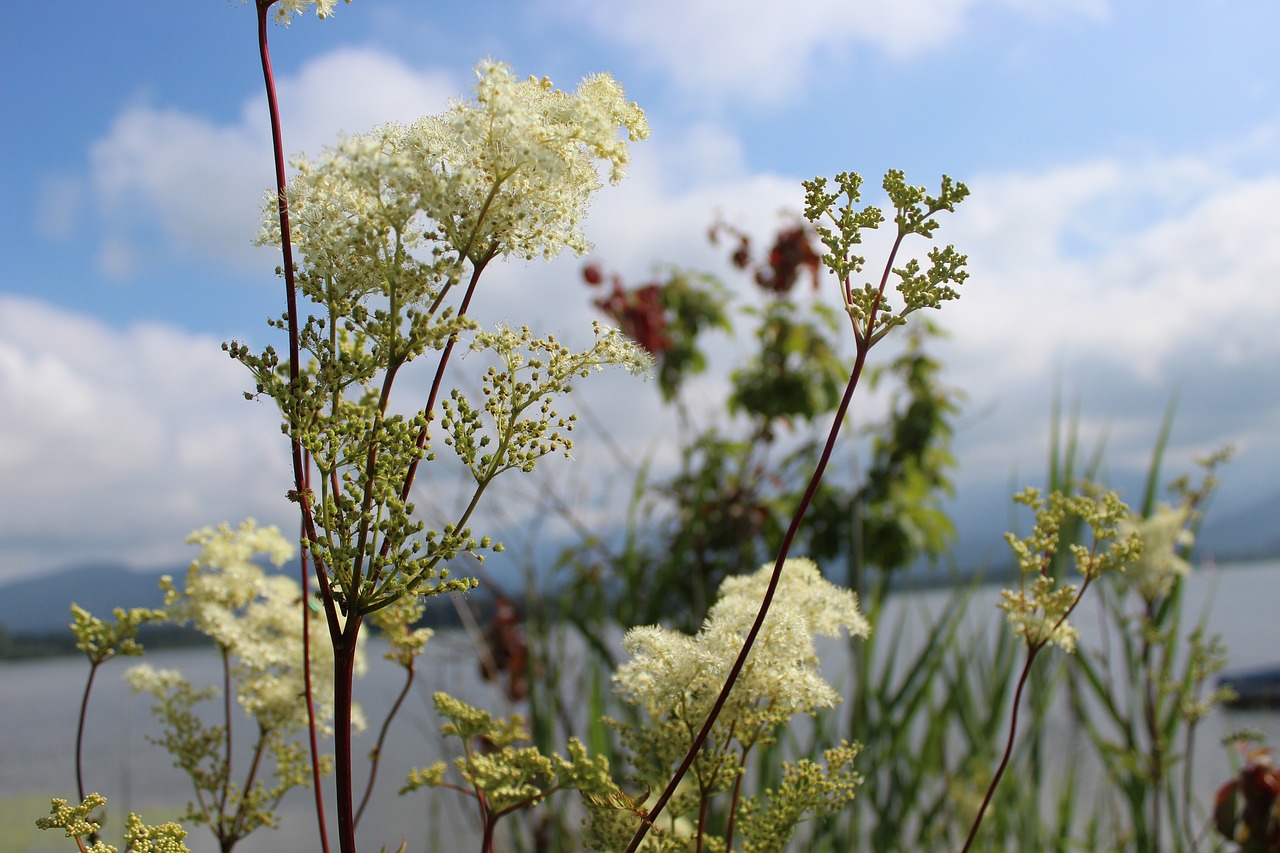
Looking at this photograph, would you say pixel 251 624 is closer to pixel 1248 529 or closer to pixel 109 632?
pixel 109 632

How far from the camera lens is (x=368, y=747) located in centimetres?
1405

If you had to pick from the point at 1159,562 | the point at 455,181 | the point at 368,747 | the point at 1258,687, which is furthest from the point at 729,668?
the point at 1258,687

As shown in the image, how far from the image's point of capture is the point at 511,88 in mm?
738

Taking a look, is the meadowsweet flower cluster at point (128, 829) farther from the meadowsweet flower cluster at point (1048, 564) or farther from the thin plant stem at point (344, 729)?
the meadowsweet flower cluster at point (1048, 564)

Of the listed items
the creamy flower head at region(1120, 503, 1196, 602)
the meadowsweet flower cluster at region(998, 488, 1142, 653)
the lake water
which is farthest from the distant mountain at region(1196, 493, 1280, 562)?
the meadowsweet flower cluster at region(998, 488, 1142, 653)

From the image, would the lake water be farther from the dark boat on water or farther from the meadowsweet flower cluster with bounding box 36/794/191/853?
the meadowsweet flower cluster with bounding box 36/794/191/853

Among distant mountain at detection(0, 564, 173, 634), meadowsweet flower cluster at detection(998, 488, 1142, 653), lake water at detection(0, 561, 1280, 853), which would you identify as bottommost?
distant mountain at detection(0, 564, 173, 634)

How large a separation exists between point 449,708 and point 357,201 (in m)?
0.53

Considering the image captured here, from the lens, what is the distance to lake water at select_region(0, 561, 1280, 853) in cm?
415

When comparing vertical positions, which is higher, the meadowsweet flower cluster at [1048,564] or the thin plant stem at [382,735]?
the meadowsweet flower cluster at [1048,564]

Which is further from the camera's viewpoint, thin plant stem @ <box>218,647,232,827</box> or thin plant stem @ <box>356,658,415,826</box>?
thin plant stem @ <box>218,647,232,827</box>

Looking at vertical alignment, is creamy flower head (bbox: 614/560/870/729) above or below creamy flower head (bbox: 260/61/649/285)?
below

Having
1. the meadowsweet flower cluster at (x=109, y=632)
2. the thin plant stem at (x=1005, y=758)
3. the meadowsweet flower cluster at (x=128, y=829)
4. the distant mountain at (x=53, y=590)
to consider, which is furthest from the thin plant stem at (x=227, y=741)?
the distant mountain at (x=53, y=590)

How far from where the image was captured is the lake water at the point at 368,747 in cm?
415
